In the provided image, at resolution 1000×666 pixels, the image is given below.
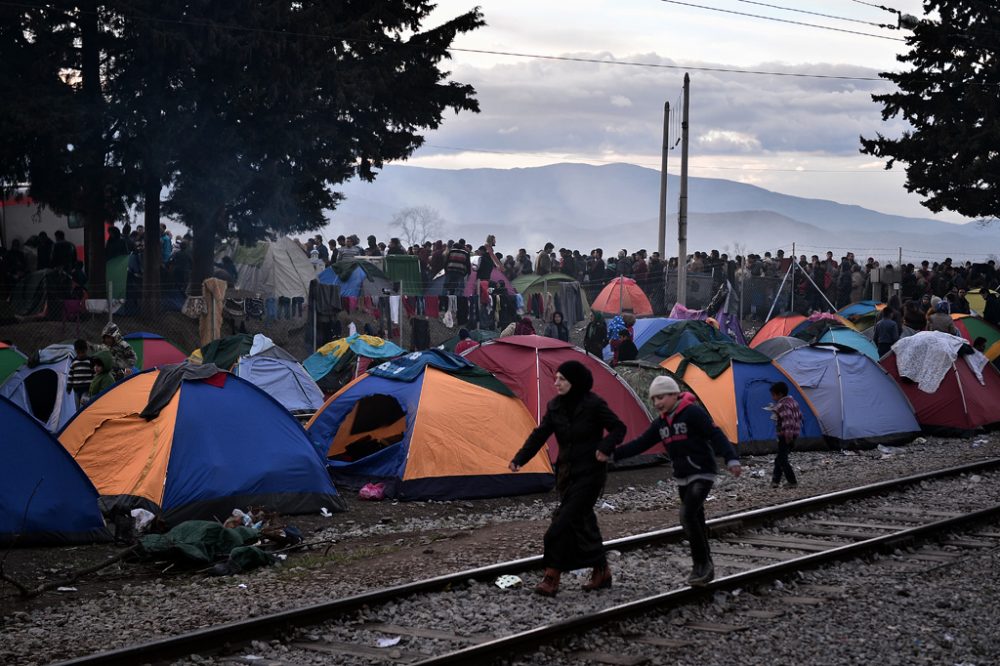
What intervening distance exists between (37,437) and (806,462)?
11689 millimetres

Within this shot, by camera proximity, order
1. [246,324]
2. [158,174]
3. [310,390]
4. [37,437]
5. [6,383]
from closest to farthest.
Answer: [37,437] < [6,383] < [310,390] < [158,174] < [246,324]

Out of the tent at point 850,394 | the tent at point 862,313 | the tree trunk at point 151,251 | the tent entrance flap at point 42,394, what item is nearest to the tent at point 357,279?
the tree trunk at point 151,251

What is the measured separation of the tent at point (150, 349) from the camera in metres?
22.0

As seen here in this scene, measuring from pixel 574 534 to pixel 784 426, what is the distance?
7.17 metres

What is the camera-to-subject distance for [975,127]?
3881 cm

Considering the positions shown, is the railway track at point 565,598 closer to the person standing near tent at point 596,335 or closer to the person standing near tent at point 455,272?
the person standing near tent at point 596,335

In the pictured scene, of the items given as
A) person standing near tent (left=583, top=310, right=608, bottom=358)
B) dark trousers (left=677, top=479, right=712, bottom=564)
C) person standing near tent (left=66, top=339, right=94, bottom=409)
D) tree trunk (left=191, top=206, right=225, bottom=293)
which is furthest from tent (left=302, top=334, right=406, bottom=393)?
dark trousers (left=677, top=479, right=712, bottom=564)

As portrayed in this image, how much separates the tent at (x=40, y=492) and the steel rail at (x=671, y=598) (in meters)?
5.93

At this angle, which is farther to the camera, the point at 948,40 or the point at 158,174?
the point at 948,40

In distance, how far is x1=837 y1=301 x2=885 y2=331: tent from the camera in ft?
104

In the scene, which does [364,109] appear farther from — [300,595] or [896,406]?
[300,595]

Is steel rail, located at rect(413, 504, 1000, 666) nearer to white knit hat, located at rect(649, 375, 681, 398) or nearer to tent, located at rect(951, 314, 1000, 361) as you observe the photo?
white knit hat, located at rect(649, 375, 681, 398)

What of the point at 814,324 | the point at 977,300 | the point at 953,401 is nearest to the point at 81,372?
the point at 953,401

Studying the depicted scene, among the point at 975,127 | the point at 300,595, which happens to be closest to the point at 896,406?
the point at 300,595
